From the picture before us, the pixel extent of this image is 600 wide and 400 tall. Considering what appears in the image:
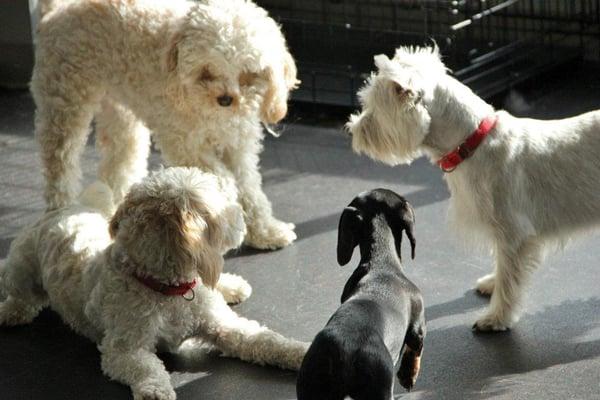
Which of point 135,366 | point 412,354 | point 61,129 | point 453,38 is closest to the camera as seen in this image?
point 412,354

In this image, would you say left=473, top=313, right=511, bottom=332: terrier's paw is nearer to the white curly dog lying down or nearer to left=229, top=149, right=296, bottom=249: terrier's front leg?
the white curly dog lying down

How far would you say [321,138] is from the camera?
17.6ft

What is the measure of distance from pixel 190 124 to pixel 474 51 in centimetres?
205

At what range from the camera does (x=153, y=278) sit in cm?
321

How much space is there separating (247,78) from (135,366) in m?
1.27

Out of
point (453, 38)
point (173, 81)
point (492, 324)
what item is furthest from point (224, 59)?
point (453, 38)

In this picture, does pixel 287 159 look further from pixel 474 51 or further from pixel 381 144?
pixel 381 144

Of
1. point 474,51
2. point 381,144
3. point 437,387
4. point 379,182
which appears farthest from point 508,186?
point 474,51

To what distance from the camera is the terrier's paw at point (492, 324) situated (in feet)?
11.3

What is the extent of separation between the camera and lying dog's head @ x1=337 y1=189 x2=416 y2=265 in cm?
310

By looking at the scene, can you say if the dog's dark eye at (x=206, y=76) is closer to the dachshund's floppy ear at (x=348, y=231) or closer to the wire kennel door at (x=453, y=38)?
the dachshund's floppy ear at (x=348, y=231)

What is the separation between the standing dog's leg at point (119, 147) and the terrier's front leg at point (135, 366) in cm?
129

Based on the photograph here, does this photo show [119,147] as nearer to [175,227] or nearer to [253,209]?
[253,209]

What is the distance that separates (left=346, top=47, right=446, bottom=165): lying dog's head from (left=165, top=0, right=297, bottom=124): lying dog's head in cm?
60
